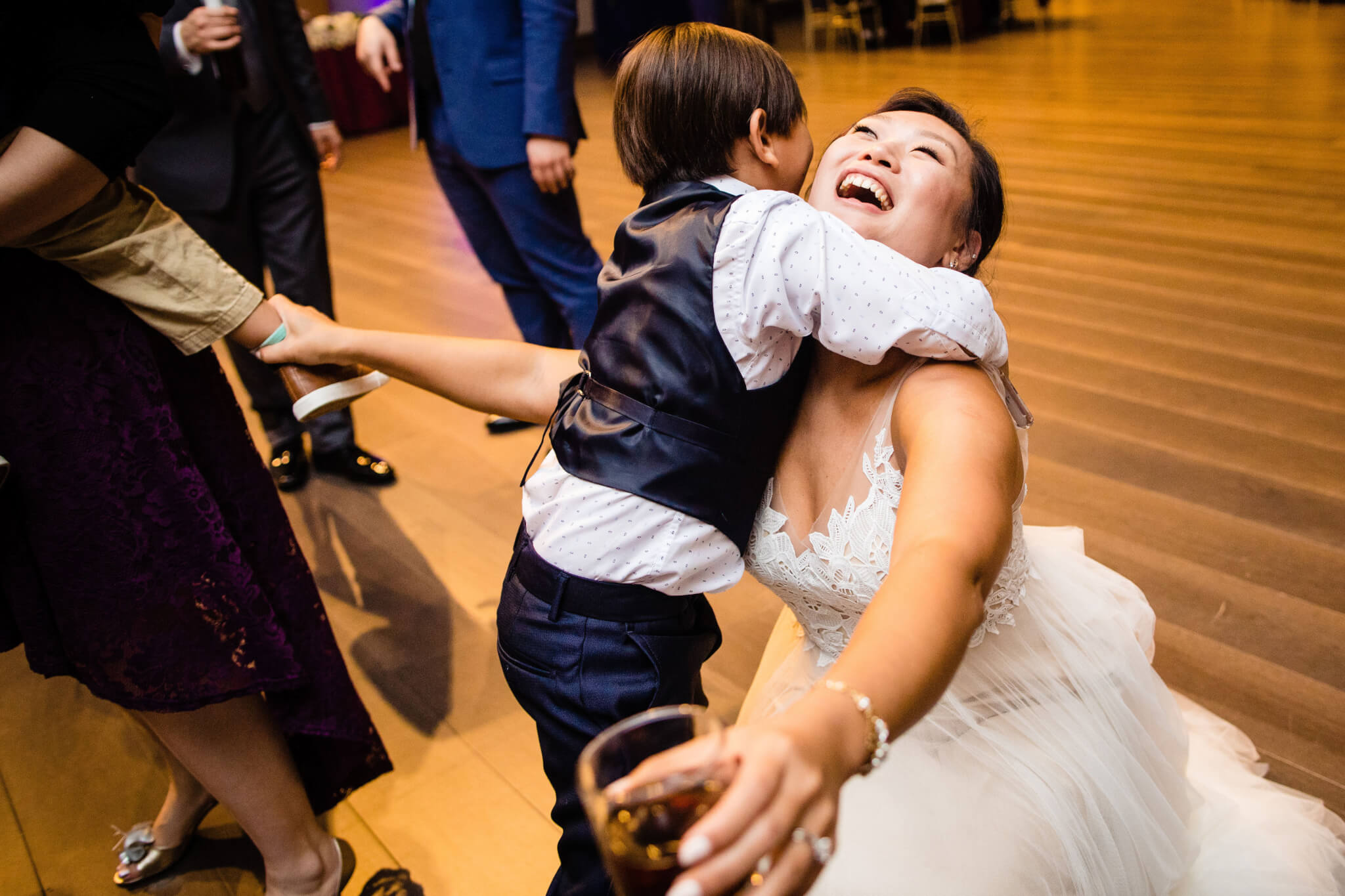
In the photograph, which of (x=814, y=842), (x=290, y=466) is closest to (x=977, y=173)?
(x=814, y=842)

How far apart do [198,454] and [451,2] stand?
1.53 metres

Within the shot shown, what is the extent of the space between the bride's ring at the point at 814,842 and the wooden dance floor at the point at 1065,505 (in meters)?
1.18

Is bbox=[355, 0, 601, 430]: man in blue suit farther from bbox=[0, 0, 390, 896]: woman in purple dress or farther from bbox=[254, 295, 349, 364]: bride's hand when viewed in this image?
bbox=[0, 0, 390, 896]: woman in purple dress

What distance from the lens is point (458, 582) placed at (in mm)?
2525

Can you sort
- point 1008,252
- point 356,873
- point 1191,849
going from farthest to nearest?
1. point 1008,252
2. point 356,873
3. point 1191,849

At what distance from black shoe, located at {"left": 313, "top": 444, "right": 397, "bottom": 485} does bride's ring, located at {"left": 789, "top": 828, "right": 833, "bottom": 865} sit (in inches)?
103

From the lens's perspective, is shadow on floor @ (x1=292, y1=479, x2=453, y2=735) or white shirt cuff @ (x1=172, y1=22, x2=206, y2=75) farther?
white shirt cuff @ (x1=172, y1=22, x2=206, y2=75)

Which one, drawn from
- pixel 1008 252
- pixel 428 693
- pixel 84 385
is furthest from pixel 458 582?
pixel 1008 252

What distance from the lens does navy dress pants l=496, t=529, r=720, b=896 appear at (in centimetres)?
117

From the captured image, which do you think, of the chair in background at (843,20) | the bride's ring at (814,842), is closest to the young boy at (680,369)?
the bride's ring at (814,842)

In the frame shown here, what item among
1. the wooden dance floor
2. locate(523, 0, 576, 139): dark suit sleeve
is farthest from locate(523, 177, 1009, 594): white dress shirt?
locate(523, 0, 576, 139): dark suit sleeve

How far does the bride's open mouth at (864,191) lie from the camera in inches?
45.4

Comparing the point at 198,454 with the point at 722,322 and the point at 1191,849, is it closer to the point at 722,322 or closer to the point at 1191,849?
the point at 722,322

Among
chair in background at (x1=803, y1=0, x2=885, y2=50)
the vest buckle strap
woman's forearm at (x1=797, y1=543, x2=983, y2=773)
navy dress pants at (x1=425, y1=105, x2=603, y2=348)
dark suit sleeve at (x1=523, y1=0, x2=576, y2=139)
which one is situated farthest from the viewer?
chair in background at (x1=803, y1=0, x2=885, y2=50)
